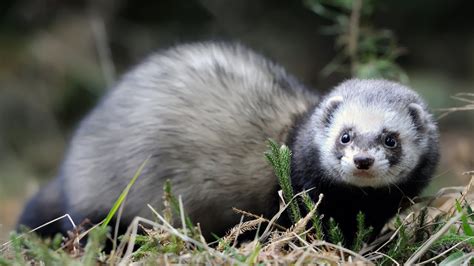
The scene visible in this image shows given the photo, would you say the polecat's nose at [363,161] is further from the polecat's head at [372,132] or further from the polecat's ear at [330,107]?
the polecat's ear at [330,107]

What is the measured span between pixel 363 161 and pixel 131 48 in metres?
7.10

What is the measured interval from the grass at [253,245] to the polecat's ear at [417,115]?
0.40m

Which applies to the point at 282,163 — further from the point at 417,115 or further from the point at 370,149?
the point at 417,115

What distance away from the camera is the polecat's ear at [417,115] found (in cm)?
395

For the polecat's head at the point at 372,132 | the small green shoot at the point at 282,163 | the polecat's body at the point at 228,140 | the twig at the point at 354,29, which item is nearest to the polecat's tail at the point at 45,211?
the polecat's body at the point at 228,140

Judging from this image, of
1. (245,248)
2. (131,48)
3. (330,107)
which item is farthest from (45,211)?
(131,48)

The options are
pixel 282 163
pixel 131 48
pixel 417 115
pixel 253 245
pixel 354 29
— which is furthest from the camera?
pixel 131 48

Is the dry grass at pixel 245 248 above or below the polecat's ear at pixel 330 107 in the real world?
below

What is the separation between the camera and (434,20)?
10312 mm

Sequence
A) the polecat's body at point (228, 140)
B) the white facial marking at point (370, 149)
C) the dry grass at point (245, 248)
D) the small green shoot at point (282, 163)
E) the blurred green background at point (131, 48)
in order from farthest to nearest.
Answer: the blurred green background at point (131, 48), the polecat's body at point (228, 140), the white facial marking at point (370, 149), the small green shoot at point (282, 163), the dry grass at point (245, 248)

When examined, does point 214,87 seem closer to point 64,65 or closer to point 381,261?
point 381,261

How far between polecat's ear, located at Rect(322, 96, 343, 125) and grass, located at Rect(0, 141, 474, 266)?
555 mm

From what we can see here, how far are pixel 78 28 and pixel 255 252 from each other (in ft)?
24.4

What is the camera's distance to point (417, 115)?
13.0ft
